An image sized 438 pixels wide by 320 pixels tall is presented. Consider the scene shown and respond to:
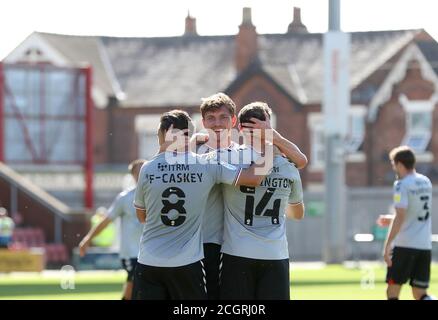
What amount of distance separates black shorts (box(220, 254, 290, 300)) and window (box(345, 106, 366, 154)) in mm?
47210

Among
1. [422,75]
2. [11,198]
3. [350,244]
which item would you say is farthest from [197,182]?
[422,75]

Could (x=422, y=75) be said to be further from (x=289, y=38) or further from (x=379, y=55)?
(x=289, y=38)

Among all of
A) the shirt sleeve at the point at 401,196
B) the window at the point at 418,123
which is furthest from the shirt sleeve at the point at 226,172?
the window at the point at 418,123

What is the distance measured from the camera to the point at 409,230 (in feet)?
48.6

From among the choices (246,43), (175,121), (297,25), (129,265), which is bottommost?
(129,265)

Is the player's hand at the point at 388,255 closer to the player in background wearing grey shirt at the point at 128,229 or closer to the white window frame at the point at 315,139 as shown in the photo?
the player in background wearing grey shirt at the point at 128,229

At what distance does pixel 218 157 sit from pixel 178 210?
0.50 meters

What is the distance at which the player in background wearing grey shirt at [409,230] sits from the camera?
14484mm

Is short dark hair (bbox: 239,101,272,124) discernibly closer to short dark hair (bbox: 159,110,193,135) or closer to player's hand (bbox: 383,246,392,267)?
short dark hair (bbox: 159,110,193,135)

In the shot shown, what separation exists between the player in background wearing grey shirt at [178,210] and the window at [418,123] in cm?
4680

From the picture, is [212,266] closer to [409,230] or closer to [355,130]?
[409,230]

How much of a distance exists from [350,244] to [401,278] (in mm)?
33087

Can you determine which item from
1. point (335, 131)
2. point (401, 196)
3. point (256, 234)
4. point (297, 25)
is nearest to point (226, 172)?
point (256, 234)

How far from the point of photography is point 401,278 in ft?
48.7
